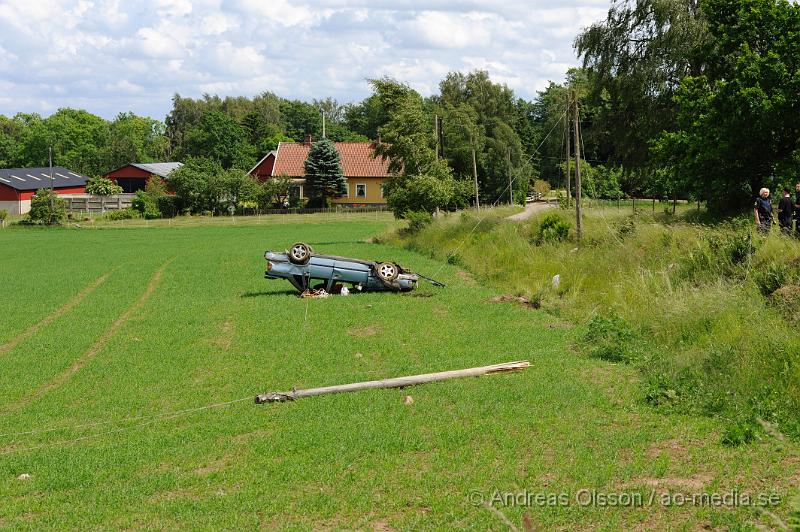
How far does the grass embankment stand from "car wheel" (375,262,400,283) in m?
3.08

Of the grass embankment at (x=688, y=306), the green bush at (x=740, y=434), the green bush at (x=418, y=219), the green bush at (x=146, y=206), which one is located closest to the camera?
the green bush at (x=740, y=434)

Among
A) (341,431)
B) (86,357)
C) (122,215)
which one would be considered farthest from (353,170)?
(341,431)

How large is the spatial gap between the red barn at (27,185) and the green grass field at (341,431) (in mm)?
76723

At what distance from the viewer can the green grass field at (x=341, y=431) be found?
8320 mm

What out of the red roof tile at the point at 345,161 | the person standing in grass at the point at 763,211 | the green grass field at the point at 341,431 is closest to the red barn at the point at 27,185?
the red roof tile at the point at 345,161

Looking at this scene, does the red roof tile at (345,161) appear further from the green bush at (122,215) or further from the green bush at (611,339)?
the green bush at (611,339)

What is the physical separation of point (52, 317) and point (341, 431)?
47.9 feet

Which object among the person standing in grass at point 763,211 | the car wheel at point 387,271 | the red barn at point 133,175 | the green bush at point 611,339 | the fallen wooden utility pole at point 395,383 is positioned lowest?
the fallen wooden utility pole at point 395,383

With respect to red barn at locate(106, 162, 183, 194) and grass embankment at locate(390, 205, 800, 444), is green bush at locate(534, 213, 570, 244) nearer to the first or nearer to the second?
grass embankment at locate(390, 205, 800, 444)

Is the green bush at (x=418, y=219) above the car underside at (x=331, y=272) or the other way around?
above

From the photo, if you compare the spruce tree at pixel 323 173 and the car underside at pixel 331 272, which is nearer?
the car underside at pixel 331 272

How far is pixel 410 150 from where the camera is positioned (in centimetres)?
4472

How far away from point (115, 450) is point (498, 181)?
71.9m

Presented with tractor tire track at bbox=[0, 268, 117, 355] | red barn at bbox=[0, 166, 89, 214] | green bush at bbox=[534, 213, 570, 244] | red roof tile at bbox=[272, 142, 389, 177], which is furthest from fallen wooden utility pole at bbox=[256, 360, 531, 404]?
red barn at bbox=[0, 166, 89, 214]
